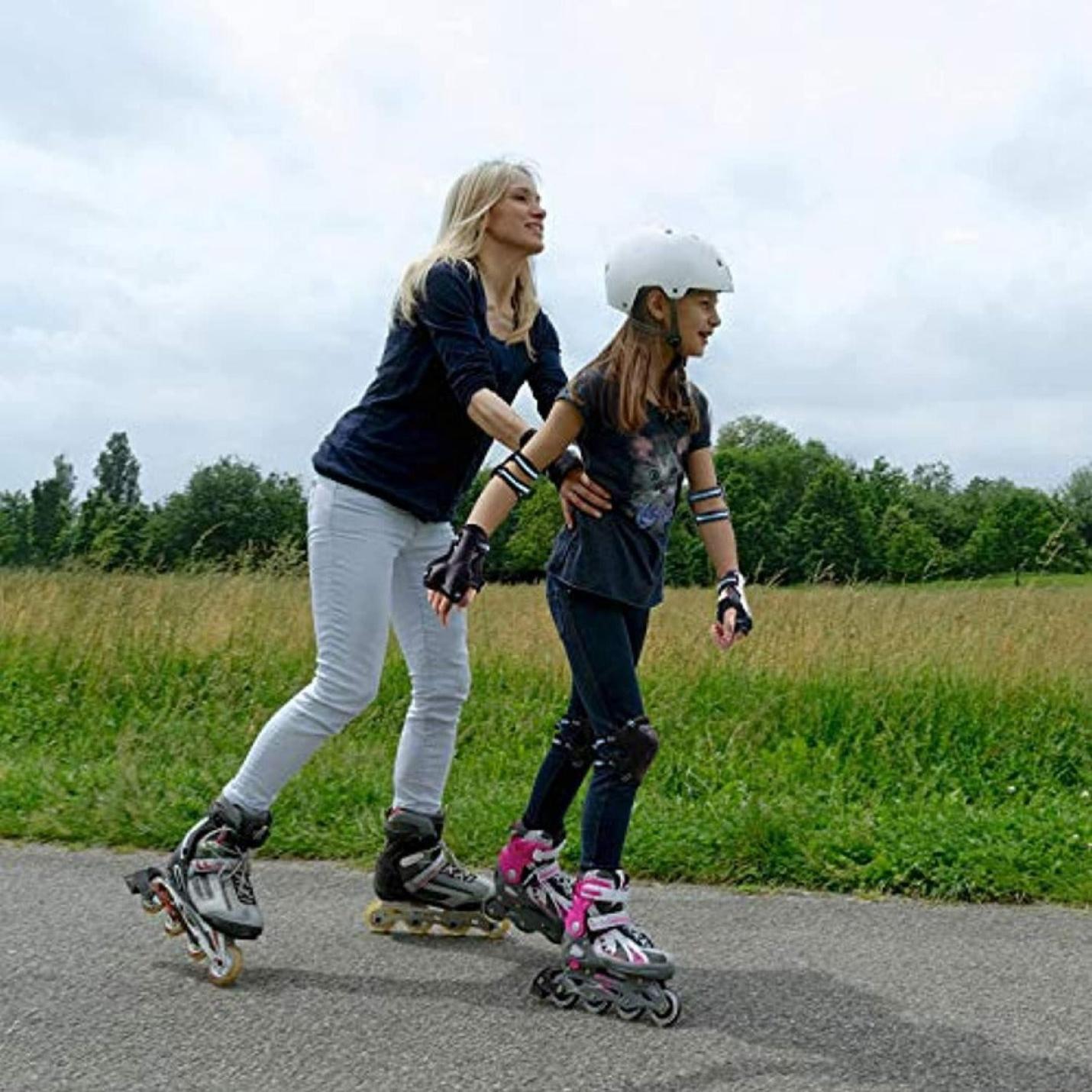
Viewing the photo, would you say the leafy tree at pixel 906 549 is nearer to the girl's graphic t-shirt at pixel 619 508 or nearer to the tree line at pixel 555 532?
the tree line at pixel 555 532

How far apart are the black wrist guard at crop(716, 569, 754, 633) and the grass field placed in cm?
128

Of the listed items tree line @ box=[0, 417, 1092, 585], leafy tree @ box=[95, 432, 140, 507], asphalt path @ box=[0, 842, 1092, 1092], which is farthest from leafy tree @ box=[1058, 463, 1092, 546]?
leafy tree @ box=[95, 432, 140, 507]

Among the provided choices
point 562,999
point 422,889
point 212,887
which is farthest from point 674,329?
point 212,887

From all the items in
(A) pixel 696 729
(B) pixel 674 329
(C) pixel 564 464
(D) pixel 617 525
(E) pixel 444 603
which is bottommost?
A: (A) pixel 696 729

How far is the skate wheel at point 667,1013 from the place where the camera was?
10.6 ft

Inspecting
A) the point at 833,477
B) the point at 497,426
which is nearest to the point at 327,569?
the point at 497,426

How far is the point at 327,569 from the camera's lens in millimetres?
3869

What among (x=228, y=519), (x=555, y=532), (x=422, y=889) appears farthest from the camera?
(x=228, y=519)

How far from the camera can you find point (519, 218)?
3.91 metres

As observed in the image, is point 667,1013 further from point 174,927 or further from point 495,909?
point 174,927

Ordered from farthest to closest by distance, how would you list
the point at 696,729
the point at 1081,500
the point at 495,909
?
the point at 1081,500, the point at 696,729, the point at 495,909

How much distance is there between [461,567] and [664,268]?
2.91ft

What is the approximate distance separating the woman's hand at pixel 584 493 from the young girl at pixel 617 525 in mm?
47

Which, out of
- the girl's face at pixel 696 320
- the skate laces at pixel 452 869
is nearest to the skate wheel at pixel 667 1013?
the skate laces at pixel 452 869
